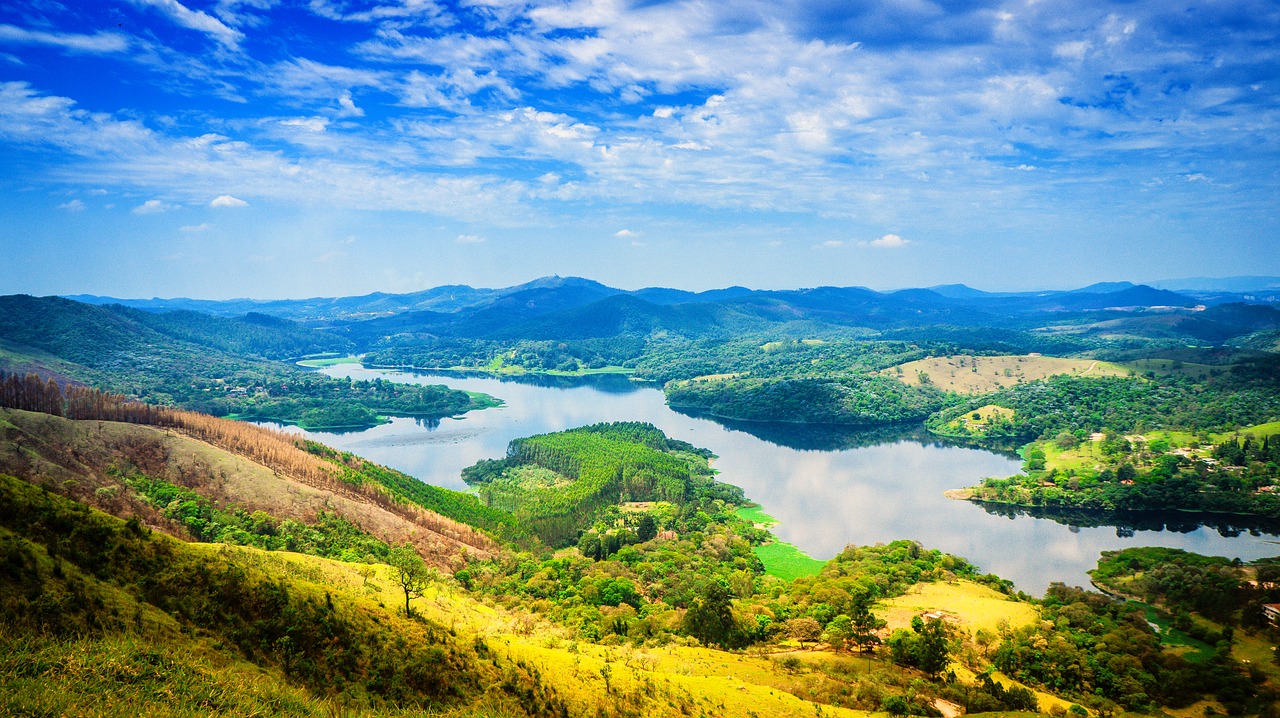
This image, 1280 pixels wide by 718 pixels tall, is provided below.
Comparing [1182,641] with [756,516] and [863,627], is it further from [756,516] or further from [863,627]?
[756,516]

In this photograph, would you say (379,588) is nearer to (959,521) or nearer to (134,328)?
(959,521)

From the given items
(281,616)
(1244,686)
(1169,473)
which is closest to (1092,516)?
(1169,473)

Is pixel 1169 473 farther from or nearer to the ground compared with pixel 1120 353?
nearer to the ground

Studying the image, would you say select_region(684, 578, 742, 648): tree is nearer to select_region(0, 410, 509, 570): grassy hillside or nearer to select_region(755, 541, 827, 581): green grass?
select_region(755, 541, 827, 581): green grass

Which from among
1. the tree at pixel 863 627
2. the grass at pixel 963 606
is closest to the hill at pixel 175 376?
the grass at pixel 963 606

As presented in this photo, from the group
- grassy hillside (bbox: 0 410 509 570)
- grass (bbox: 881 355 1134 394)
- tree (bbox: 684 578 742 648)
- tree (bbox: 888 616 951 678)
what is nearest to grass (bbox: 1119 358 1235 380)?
grass (bbox: 881 355 1134 394)

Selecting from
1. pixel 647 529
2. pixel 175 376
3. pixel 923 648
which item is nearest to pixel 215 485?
pixel 647 529
